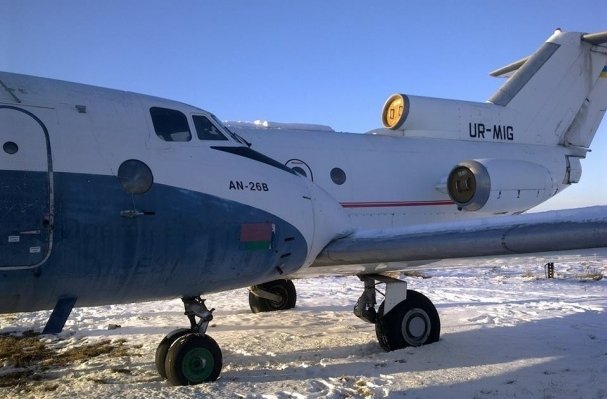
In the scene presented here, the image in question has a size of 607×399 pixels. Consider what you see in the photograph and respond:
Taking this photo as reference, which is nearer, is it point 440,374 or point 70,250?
point 70,250

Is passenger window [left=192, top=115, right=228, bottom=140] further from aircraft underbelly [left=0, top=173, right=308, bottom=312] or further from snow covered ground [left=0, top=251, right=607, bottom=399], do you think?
snow covered ground [left=0, top=251, right=607, bottom=399]

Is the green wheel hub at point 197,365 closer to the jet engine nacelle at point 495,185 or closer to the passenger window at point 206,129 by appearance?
the passenger window at point 206,129

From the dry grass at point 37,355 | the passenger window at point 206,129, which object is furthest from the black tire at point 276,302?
the passenger window at point 206,129

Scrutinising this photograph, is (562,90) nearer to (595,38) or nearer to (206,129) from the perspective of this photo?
(595,38)

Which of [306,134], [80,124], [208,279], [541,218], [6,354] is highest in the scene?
[306,134]

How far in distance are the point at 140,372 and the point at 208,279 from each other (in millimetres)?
1618

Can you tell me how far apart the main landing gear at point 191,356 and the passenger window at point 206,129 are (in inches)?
70.9

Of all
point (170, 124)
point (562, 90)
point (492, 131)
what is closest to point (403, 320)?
point (170, 124)

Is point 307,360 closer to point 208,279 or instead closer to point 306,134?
point 208,279

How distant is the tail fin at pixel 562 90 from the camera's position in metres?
12.0

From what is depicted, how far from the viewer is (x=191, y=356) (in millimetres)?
5750

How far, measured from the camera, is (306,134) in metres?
9.56

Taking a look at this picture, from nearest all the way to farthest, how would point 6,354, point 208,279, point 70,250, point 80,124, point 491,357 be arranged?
1. point 70,250
2. point 80,124
3. point 208,279
4. point 491,357
5. point 6,354

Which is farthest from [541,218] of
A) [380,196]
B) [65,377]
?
[65,377]
